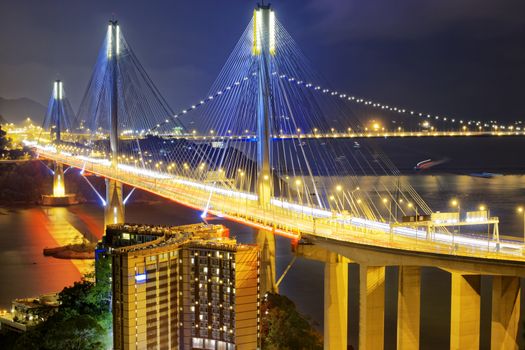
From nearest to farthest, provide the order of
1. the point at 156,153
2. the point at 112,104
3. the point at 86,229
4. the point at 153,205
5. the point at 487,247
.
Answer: the point at 487,247 < the point at 112,104 < the point at 86,229 < the point at 153,205 < the point at 156,153

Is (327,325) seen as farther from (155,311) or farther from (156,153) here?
(156,153)

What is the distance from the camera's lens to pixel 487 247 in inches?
373

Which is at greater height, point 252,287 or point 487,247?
point 487,247

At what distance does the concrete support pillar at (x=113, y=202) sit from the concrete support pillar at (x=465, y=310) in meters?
17.2

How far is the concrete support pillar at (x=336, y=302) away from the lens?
439 inches

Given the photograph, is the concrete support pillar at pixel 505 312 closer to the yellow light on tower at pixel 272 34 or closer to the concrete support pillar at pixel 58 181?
the yellow light on tower at pixel 272 34

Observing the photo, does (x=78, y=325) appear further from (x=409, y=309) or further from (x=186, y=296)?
(x=409, y=309)

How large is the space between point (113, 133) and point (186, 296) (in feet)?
47.7

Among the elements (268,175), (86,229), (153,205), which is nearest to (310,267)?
(268,175)

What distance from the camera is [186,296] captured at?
1228 centimetres

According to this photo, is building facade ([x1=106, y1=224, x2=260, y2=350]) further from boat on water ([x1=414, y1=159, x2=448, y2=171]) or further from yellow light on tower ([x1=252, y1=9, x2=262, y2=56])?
boat on water ([x1=414, y1=159, x2=448, y2=171])

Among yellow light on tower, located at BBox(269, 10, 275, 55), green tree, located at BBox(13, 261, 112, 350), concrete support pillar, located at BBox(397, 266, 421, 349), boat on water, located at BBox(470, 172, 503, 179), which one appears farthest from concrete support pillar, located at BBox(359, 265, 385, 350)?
boat on water, located at BBox(470, 172, 503, 179)

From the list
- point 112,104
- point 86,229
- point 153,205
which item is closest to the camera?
point 112,104

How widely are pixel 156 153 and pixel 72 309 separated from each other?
32.3 m
